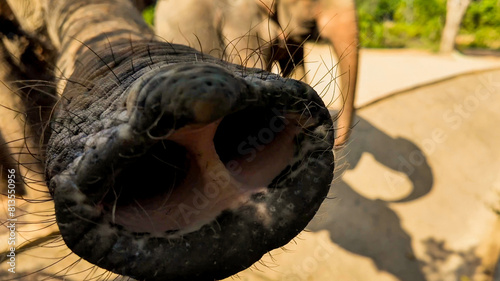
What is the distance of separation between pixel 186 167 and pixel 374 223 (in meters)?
3.75

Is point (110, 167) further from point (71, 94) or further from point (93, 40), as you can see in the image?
point (93, 40)

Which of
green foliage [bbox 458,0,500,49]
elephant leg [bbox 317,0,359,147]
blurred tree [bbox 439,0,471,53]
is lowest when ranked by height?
green foliage [bbox 458,0,500,49]

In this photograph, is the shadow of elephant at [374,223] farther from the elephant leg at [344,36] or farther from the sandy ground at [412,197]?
the elephant leg at [344,36]

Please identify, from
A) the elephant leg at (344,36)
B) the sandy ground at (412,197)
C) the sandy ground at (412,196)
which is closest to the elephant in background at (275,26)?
the elephant leg at (344,36)

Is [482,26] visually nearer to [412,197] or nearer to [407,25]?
[407,25]

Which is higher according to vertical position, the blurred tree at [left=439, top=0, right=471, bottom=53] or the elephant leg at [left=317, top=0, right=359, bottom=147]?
the elephant leg at [left=317, top=0, right=359, bottom=147]

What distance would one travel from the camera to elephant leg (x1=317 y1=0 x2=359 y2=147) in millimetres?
2502

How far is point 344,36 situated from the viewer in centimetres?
254

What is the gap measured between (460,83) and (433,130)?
159cm

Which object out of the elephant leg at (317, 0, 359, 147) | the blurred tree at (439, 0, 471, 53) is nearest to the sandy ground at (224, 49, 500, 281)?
the elephant leg at (317, 0, 359, 147)

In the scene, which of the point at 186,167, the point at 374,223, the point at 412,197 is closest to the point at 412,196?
the point at 412,197

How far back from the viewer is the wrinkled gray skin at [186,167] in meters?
0.77

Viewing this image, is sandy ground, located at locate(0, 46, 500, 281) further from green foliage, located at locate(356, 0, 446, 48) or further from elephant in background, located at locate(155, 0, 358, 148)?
green foliage, located at locate(356, 0, 446, 48)

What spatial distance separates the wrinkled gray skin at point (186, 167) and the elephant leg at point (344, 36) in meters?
1.54
